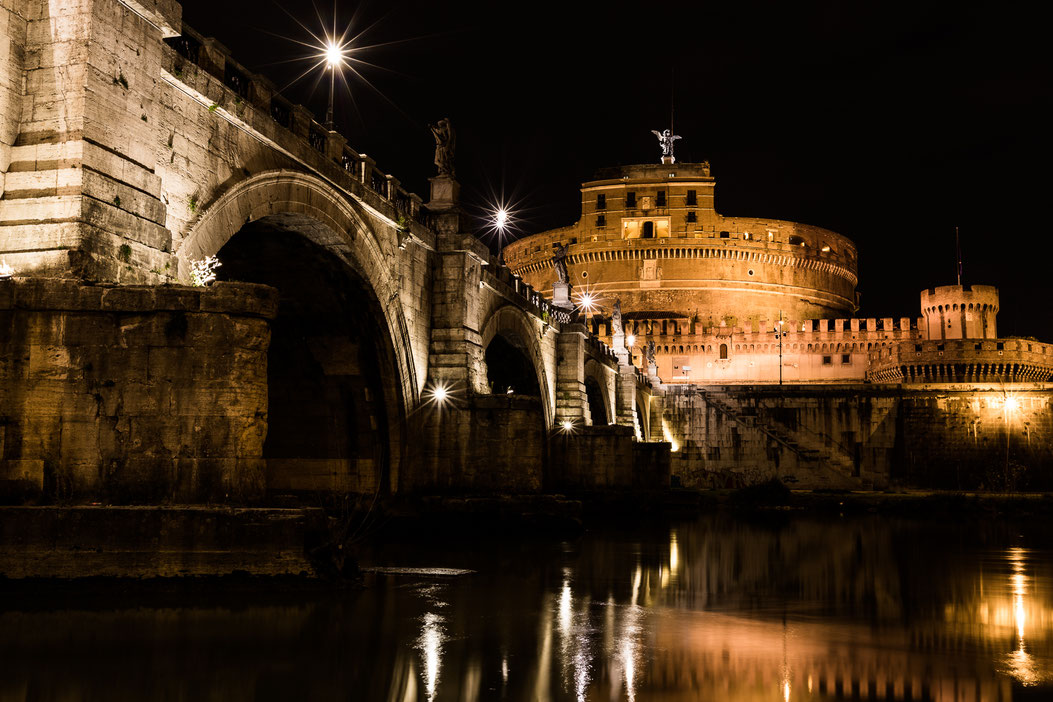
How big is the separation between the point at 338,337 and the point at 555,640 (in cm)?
1132

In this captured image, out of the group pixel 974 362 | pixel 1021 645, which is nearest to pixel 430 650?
pixel 1021 645

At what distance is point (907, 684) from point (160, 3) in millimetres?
10032


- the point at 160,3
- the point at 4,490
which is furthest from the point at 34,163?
the point at 4,490

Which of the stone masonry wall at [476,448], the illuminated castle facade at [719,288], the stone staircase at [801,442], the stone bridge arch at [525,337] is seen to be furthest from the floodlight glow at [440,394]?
the illuminated castle facade at [719,288]

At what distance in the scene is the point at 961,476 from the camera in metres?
48.7

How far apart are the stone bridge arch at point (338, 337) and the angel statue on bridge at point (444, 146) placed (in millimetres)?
3817

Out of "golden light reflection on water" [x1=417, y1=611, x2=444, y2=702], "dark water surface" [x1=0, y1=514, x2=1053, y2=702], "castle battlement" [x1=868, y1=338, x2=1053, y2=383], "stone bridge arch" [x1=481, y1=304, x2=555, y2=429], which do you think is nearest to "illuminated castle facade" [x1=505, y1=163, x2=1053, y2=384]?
"castle battlement" [x1=868, y1=338, x2=1053, y2=383]

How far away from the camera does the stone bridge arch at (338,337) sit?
1548 centimetres

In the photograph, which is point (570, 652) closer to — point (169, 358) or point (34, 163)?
point (169, 358)

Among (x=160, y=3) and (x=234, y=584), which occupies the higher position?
(x=160, y=3)

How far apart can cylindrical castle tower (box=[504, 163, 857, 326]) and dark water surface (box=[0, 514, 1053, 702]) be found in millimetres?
65833

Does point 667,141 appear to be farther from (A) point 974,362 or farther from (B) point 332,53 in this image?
(B) point 332,53

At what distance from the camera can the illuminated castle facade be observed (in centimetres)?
6969

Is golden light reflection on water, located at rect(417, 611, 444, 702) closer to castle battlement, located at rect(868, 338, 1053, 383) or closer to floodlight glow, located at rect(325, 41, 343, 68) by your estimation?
floodlight glow, located at rect(325, 41, 343, 68)
